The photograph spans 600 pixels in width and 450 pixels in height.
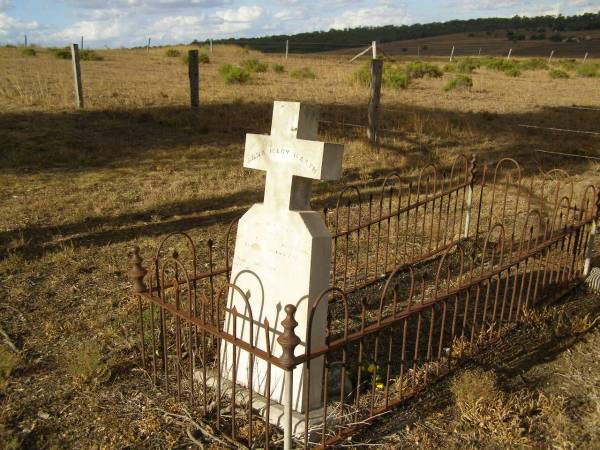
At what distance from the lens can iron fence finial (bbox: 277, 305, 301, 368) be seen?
230 cm

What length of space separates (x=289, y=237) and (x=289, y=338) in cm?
71

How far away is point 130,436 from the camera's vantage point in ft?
9.49

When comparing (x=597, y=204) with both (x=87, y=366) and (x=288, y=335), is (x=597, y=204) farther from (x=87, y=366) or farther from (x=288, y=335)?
(x=87, y=366)

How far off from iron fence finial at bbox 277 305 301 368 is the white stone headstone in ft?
Result: 1.19

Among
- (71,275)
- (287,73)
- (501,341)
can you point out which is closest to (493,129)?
(501,341)

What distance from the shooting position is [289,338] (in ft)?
7.64

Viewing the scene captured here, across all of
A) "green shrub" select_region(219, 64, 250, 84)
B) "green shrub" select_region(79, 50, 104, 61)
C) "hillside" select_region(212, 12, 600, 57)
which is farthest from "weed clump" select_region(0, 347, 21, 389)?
"hillside" select_region(212, 12, 600, 57)

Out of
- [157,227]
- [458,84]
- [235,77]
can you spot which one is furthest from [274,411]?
[458,84]

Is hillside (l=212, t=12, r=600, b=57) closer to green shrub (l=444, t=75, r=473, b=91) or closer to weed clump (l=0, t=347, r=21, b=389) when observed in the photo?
green shrub (l=444, t=75, r=473, b=91)

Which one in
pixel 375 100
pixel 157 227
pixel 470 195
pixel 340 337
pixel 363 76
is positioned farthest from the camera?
pixel 363 76

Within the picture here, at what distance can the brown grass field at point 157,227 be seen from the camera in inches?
118

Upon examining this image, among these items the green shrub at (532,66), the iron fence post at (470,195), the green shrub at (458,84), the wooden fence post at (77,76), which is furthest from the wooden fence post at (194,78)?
the green shrub at (532,66)

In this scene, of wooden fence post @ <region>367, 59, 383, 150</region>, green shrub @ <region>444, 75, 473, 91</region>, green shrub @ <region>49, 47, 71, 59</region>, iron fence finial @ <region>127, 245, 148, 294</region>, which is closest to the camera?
iron fence finial @ <region>127, 245, 148, 294</region>

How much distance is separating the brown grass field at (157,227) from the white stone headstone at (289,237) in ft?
2.24
